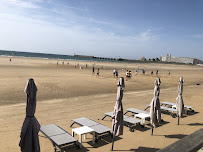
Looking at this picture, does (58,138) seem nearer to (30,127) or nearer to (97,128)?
(97,128)

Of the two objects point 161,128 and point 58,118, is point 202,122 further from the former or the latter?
point 58,118

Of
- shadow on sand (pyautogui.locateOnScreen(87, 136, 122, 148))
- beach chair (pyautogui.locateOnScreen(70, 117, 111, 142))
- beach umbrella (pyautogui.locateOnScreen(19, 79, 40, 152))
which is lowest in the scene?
shadow on sand (pyautogui.locateOnScreen(87, 136, 122, 148))

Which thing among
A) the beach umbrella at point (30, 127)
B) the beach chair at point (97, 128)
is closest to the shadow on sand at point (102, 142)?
the beach chair at point (97, 128)

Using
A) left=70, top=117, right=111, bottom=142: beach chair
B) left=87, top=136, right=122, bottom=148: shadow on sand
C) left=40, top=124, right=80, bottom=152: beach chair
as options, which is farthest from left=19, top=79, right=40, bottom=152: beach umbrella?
left=70, top=117, right=111, bottom=142: beach chair

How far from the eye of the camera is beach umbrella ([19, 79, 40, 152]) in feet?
13.5

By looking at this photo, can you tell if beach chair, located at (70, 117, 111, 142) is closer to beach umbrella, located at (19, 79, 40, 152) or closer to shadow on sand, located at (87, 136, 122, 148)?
shadow on sand, located at (87, 136, 122, 148)

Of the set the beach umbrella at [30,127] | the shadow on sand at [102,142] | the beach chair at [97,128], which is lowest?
the shadow on sand at [102,142]

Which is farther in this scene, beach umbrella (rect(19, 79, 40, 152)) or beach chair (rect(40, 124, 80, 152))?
beach chair (rect(40, 124, 80, 152))

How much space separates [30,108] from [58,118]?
500cm

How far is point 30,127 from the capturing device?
420cm

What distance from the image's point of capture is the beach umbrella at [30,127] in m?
4.11

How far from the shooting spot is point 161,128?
812 centimetres

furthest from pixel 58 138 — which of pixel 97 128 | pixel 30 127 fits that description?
pixel 30 127

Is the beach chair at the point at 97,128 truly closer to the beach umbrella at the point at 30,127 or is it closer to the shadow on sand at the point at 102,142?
the shadow on sand at the point at 102,142
